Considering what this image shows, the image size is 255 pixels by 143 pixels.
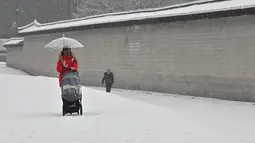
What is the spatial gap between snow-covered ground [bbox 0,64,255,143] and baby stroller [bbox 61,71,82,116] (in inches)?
9.6

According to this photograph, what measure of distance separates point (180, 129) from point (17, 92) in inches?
223

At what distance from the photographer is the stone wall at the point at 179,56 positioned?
16.1 metres

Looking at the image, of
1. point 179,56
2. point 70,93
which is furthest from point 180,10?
point 70,93

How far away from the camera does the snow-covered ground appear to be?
6473mm

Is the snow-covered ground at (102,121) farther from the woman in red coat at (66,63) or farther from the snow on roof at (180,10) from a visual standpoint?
the snow on roof at (180,10)

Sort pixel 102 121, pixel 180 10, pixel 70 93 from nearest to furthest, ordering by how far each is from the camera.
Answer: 1. pixel 102 121
2. pixel 70 93
3. pixel 180 10

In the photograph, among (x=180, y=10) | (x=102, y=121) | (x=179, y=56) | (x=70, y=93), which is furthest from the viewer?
(x=180, y=10)

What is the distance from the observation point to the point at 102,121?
7.60 m

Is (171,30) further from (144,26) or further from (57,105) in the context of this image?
(57,105)

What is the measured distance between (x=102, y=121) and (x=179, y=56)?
11.7 meters

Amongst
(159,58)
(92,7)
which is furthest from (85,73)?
(92,7)

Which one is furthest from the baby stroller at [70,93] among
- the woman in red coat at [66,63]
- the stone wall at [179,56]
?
the stone wall at [179,56]

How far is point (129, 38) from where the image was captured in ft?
71.0

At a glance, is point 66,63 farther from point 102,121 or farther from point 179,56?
point 179,56
